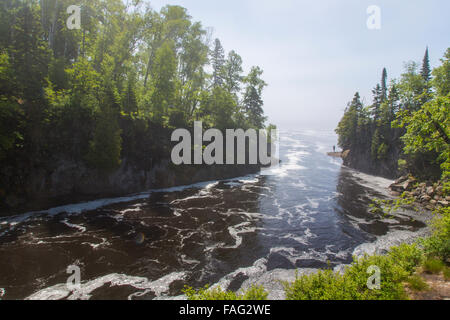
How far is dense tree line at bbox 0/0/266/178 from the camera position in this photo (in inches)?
691

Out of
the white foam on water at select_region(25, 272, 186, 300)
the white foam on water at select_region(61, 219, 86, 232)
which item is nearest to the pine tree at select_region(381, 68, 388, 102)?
the white foam on water at select_region(25, 272, 186, 300)

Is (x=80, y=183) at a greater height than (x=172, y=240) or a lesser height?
greater

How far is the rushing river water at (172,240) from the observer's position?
970cm

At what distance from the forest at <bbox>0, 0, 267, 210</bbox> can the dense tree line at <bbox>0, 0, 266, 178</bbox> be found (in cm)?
9

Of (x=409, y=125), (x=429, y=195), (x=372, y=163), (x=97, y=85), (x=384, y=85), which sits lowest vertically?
(x=429, y=195)

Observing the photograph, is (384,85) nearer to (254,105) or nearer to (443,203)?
(254,105)

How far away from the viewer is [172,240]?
14070 mm

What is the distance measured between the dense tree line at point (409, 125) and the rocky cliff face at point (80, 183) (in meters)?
23.5

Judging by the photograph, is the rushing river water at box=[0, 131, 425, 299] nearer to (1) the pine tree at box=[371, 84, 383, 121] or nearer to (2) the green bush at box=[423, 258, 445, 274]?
(2) the green bush at box=[423, 258, 445, 274]

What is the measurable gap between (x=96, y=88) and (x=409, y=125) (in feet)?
92.2

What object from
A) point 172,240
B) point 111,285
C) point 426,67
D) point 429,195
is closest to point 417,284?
point 111,285

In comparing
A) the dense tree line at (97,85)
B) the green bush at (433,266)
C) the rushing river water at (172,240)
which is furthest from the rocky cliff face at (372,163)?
the green bush at (433,266)

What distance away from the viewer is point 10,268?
33.3ft

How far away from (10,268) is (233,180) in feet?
85.7
